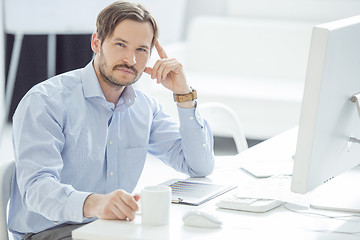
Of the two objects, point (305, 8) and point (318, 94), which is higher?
point (305, 8)

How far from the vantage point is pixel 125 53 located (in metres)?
1.84

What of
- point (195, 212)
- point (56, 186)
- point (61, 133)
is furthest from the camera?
point (61, 133)

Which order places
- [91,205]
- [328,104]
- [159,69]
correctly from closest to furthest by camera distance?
[328,104]
[91,205]
[159,69]

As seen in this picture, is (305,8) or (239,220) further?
(305,8)

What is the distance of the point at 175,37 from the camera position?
514 centimetres

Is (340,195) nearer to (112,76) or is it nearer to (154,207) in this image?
(154,207)

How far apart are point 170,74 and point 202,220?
0.68 m

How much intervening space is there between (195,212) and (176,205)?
0.56ft

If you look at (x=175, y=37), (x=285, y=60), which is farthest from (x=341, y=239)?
(x=175, y=37)

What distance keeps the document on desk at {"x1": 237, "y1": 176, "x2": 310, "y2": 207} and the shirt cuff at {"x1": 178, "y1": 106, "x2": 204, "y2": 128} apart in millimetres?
247

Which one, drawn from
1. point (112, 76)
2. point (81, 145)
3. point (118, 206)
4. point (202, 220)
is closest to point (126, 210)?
point (118, 206)

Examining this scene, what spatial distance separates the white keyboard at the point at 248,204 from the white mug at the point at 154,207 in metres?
0.21

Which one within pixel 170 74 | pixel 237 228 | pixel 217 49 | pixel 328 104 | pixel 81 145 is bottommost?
pixel 237 228

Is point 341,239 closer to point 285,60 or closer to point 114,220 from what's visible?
point 114,220
